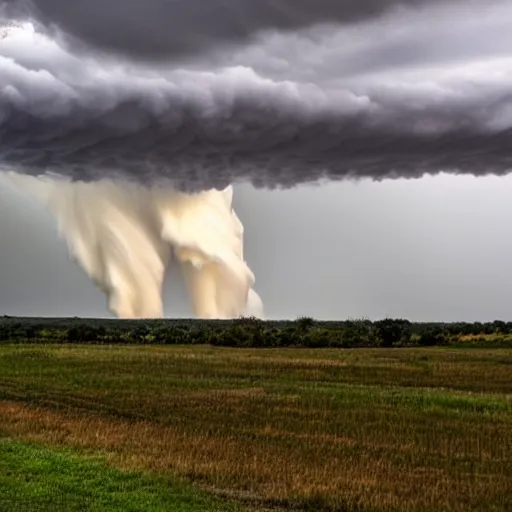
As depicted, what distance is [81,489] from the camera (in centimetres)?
1836

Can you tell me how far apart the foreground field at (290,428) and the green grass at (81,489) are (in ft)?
2.97

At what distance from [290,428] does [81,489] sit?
540 inches

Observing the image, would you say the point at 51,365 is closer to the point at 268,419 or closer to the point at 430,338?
the point at 268,419

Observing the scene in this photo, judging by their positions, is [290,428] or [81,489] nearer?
[81,489]

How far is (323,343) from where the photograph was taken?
10925cm

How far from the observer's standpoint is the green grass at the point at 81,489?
1677cm

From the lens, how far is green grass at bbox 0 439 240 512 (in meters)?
16.8

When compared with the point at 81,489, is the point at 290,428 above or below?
below

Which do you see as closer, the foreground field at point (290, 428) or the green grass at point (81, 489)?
the green grass at point (81, 489)

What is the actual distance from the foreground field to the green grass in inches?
35.7

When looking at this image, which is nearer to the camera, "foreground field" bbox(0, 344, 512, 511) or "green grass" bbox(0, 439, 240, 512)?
"green grass" bbox(0, 439, 240, 512)

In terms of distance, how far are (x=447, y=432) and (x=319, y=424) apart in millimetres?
4776

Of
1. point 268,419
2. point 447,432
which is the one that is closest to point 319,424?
point 268,419

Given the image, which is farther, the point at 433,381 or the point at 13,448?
the point at 433,381
